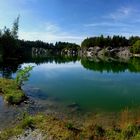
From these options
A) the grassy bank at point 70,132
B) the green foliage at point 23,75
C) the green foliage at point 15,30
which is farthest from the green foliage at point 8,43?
the grassy bank at point 70,132

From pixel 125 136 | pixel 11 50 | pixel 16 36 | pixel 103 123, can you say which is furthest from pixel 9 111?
pixel 16 36

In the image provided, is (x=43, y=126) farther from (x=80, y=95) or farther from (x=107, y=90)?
(x=107, y=90)

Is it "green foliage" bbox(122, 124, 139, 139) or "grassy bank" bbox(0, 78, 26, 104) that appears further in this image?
"grassy bank" bbox(0, 78, 26, 104)

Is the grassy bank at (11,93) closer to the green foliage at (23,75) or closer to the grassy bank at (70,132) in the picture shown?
the green foliage at (23,75)

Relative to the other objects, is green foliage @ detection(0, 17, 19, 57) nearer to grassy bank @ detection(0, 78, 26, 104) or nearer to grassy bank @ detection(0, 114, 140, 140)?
grassy bank @ detection(0, 78, 26, 104)

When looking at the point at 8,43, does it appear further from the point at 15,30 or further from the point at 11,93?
the point at 11,93

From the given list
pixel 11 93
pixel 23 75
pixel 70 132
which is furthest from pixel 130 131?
pixel 23 75

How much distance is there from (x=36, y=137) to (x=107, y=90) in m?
27.1

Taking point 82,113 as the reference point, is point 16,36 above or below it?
above

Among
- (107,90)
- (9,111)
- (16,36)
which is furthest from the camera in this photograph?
(16,36)

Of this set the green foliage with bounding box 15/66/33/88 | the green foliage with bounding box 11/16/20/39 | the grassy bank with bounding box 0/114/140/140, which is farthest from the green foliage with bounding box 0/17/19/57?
the grassy bank with bounding box 0/114/140/140

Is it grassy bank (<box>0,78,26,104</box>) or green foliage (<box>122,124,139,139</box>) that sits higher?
green foliage (<box>122,124,139,139</box>)

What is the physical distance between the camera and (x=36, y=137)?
55.6 ft

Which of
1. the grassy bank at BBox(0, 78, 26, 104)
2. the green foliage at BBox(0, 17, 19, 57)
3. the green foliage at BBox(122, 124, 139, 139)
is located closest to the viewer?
the green foliage at BBox(122, 124, 139, 139)
